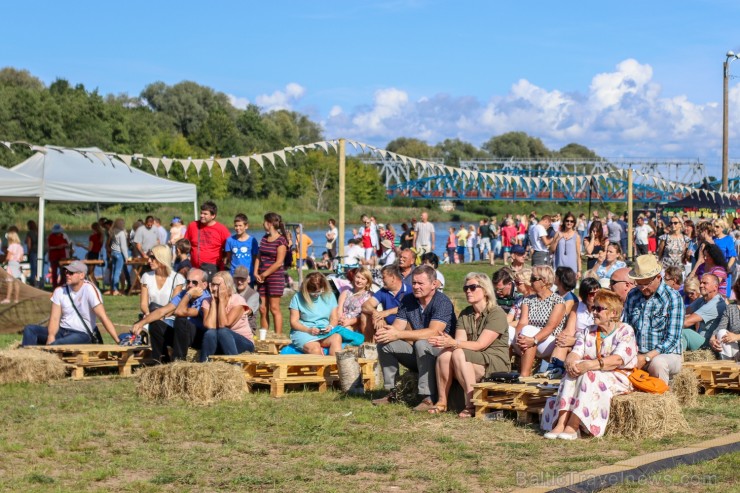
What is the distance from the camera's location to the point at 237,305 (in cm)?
1007

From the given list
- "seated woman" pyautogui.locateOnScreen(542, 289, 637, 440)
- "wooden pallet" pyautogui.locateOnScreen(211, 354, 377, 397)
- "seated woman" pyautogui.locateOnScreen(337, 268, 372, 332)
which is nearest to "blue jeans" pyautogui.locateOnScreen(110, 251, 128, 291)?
"seated woman" pyautogui.locateOnScreen(337, 268, 372, 332)

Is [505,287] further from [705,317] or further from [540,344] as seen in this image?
[705,317]

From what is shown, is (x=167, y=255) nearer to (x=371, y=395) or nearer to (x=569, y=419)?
(x=371, y=395)

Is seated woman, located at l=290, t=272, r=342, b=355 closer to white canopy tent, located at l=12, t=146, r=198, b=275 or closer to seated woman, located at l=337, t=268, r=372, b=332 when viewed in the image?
seated woman, located at l=337, t=268, r=372, b=332

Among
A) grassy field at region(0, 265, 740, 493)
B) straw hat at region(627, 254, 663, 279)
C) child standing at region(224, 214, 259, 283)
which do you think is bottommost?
grassy field at region(0, 265, 740, 493)

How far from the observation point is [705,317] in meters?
10.4

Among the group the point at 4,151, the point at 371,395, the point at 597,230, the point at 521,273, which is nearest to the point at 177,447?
the point at 371,395

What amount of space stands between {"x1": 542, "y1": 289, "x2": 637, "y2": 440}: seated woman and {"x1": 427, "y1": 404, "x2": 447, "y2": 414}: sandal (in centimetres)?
104

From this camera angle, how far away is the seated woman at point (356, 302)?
1062 cm

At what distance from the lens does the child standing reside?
12977 mm

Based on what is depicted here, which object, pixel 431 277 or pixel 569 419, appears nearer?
pixel 569 419

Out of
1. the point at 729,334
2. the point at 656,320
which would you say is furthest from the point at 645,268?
the point at 729,334

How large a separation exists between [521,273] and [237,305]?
8.81 ft

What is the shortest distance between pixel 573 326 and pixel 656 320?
3.72 feet
